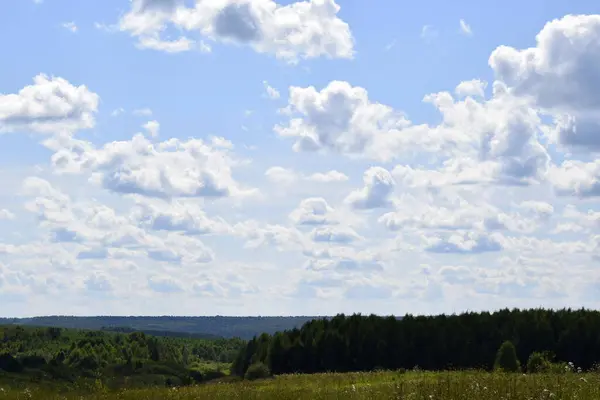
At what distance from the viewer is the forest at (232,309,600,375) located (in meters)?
74.9

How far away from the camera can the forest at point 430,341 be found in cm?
7488

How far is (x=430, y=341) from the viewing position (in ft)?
267

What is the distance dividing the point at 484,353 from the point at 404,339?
8.99m

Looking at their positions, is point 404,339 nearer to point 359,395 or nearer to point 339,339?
point 339,339

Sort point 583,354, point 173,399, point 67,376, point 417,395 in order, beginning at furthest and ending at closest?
point 67,376, point 583,354, point 173,399, point 417,395

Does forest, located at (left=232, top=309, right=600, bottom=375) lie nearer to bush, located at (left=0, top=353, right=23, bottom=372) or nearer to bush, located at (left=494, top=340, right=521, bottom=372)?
bush, located at (left=494, top=340, right=521, bottom=372)

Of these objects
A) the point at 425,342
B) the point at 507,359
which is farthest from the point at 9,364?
the point at 507,359

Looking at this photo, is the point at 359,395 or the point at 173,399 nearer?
the point at 359,395

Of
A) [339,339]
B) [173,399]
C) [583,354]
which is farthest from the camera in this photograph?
[339,339]

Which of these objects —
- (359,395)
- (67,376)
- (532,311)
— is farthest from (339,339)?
(359,395)

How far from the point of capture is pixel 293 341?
8875cm

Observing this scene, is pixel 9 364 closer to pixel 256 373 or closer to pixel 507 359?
pixel 256 373

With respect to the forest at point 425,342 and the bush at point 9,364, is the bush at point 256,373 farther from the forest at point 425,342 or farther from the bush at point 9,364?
the bush at point 9,364

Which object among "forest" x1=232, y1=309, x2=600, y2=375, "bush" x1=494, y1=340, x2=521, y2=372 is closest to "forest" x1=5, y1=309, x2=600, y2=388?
"forest" x1=232, y1=309, x2=600, y2=375
